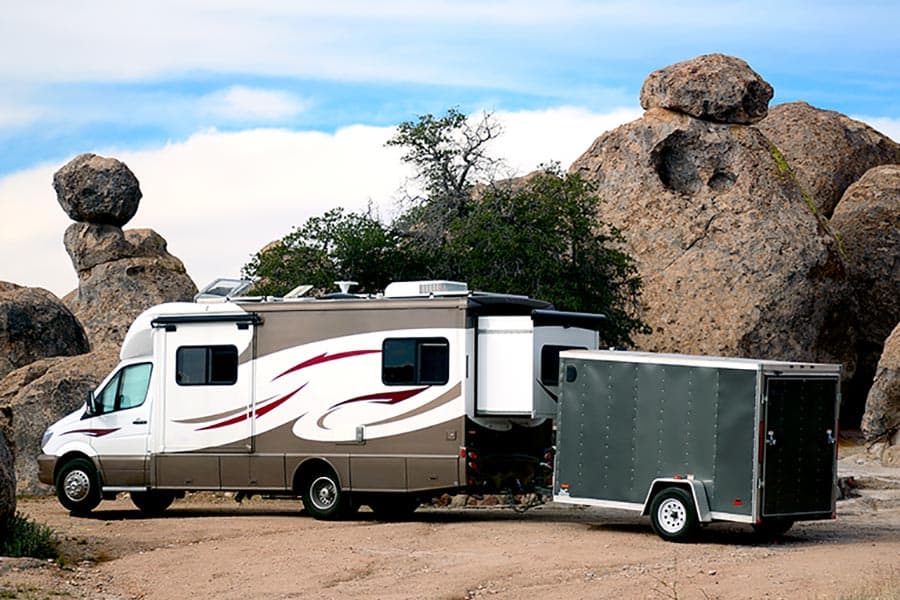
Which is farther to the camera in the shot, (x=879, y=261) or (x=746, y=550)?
(x=879, y=261)

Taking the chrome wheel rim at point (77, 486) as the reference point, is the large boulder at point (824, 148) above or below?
above

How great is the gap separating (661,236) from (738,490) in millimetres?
21440

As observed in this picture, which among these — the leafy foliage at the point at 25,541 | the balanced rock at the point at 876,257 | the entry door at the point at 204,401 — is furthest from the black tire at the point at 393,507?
the balanced rock at the point at 876,257

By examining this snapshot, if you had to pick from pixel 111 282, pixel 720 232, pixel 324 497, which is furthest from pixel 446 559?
pixel 111 282

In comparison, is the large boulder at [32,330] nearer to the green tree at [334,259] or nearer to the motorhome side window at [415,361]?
the green tree at [334,259]

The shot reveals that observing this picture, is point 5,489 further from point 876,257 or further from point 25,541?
point 876,257

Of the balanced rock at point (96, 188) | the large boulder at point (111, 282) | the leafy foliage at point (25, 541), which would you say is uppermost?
the balanced rock at point (96, 188)

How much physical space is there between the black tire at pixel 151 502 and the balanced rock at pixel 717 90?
2142cm

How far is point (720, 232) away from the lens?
37906mm

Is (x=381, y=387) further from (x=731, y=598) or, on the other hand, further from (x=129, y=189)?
(x=129, y=189)

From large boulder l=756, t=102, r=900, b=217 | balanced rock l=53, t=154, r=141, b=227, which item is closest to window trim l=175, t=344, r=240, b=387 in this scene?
balanced rock l=53, t=154, r=141, b=227

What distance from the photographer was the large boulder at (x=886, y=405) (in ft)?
108

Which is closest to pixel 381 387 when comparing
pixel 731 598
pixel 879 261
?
pixel 731 598

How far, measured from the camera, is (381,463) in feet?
66.4
